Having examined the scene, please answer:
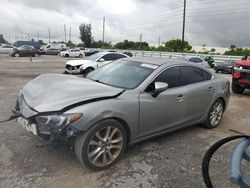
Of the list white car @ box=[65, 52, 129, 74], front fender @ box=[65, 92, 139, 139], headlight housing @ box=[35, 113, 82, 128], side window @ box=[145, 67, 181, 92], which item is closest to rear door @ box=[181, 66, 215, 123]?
side window @ box=[145, 67, 181, 92]

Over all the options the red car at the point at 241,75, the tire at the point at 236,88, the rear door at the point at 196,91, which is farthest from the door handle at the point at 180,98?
the tire at the point at 236,88

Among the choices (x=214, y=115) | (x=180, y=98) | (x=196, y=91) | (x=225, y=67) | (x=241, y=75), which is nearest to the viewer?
(x=180, y=98)

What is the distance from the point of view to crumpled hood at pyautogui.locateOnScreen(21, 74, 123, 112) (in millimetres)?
2732

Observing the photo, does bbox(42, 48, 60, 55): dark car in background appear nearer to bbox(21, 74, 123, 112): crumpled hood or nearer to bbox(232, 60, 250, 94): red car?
bbox(232, 60, 250, 94): red car

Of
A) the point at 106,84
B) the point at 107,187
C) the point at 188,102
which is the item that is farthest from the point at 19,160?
the point at 188,102

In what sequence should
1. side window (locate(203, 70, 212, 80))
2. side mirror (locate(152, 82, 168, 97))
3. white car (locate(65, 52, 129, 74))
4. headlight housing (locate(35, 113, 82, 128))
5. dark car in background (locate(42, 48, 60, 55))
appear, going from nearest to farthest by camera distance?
headlight housing (locate(35, 113, 82, 128))
side mirror (locate(152, 82, 168, 97))
side window (locate(203, 70, 212, 80))
white car (locate(65, 52, 129, 74))
dark car in background (locate(42, 48, 60, 55))

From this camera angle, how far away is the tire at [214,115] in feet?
14.9

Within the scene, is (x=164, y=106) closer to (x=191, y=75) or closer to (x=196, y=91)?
(x=196, y=91)

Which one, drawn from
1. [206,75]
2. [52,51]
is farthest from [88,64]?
[52,51]

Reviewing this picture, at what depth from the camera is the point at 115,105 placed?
2910 mm

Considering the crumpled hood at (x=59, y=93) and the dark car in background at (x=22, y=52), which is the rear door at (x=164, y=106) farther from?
the dark car in background at (x=22, y=52)

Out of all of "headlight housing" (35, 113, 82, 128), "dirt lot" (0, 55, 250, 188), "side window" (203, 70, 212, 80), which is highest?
"side window" (203, 70, 212, 80)

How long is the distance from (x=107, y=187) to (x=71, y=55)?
34.1m

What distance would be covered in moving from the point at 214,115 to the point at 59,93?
3244mm
